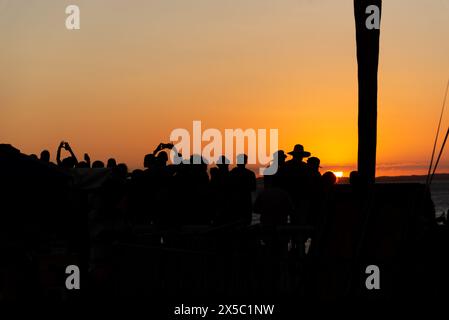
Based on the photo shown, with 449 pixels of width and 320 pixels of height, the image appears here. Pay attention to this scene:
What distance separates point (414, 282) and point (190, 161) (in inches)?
238

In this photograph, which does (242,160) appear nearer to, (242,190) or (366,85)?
(242,190)

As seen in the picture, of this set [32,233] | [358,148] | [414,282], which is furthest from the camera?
[358,148]

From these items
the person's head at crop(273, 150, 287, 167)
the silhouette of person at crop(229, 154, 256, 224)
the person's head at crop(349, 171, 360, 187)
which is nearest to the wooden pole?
the person's head at crop(349, 171, 360, 187)

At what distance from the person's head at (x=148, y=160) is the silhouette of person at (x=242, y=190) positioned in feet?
4.44

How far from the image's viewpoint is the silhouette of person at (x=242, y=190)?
1833 cm

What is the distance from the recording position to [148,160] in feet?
62.9

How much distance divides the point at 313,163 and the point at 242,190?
5.27 ft

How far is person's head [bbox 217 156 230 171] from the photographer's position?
19087 mm

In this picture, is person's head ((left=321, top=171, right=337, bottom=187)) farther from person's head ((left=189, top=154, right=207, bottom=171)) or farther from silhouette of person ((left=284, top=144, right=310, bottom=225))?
person's head ((left=189, top=154, right=207, bottom=171))

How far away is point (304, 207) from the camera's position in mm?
18828
